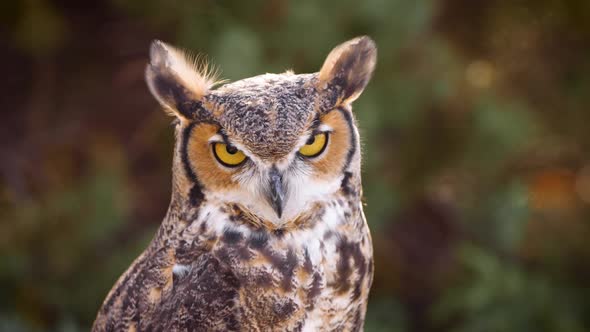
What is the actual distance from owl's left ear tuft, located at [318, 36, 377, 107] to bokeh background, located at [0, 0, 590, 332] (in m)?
0.91

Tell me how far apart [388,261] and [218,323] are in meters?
1.92

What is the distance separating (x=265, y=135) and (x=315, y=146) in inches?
4.1

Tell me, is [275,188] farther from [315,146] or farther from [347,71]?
[347,71]

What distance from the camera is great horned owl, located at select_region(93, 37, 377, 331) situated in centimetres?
105

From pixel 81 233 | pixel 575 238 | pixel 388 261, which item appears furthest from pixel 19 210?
pixel 575 238

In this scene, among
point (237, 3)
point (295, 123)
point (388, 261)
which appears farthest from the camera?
point (388, 261)

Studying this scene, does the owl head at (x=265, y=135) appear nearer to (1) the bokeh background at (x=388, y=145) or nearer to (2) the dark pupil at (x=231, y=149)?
(2) the dark pupil at (x=231, y=149)

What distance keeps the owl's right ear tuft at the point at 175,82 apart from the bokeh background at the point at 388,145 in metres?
0.90

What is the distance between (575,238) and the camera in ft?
8.88

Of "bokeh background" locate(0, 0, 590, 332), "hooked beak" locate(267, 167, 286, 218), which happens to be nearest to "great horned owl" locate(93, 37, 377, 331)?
"hooked beak" locate(267, 167, 286, 218)

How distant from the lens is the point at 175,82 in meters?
1.11

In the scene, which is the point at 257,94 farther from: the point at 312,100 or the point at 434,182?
the point at 434,182

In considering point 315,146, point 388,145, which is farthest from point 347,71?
point 388,145

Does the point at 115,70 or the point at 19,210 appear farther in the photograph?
the point at 115,70
